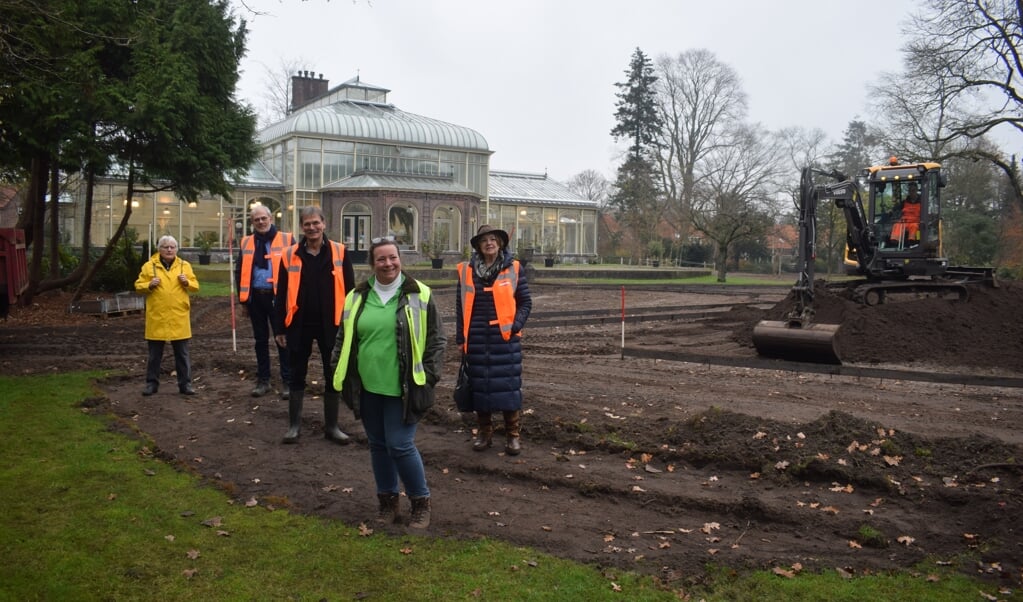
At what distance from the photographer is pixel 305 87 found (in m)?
51.4

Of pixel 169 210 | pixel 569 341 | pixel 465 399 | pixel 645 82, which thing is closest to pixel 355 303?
pixel 465 399

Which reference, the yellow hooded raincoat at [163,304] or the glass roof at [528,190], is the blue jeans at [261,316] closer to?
the yellow hooded raincoat at [163,304]

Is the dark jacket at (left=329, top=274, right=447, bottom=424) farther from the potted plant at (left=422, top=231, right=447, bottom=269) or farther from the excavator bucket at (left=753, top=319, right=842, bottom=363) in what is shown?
the potted plant at (left=422, top=231, right=447, bottom=269)

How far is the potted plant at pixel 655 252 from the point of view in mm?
51531

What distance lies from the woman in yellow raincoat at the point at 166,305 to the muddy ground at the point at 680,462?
1.24 ft

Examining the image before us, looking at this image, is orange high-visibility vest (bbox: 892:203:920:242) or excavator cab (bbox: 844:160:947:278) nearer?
excavator cab (bbox: 844:160:947:278)

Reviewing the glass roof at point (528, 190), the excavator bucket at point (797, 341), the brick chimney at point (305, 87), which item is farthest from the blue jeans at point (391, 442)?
the brick chimney at point (305, 87)

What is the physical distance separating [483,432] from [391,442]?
2023 mm

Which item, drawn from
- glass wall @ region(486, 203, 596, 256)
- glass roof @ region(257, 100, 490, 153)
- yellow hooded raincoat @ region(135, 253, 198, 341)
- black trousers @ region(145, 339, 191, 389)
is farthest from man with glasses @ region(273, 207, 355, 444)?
glass wall @ region(486, 203, 596, 256)

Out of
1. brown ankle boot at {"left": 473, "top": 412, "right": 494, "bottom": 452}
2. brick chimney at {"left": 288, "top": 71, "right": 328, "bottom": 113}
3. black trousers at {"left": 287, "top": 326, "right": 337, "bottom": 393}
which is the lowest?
brown ankle boot at {"left": 473, "top": 412, "right": 494, "bottom": 452}

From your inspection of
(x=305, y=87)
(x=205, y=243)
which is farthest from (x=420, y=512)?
(x=305, y=87)

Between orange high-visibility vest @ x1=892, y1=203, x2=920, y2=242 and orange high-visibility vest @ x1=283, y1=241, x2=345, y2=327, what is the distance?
13693 mm

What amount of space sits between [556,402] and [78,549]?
16.1ft

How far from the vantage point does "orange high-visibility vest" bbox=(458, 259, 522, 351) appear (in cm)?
647
